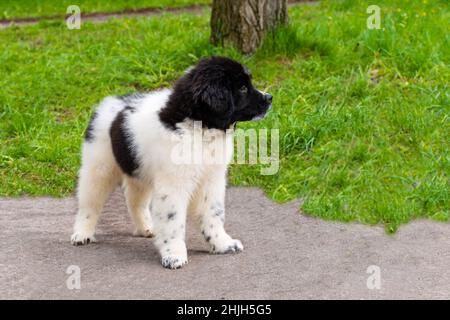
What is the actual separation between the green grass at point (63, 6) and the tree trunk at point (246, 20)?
3.69 meters

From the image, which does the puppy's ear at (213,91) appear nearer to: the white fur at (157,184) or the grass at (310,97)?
the white fur at (157,184)

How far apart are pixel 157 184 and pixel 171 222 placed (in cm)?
26

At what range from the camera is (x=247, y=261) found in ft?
18.6

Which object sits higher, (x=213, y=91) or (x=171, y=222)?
(x=213, y=91)

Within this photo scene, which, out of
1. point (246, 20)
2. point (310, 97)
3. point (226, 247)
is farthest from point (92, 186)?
point (246, 20)

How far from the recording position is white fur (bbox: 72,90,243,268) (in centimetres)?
555

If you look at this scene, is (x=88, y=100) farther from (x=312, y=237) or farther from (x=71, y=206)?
(x=312, y=237)

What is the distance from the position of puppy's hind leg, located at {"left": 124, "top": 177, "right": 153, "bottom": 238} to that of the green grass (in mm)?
7036

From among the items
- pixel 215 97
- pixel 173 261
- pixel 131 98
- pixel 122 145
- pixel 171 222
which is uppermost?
pixel 215 97

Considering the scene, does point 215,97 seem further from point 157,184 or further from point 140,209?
point 140,209

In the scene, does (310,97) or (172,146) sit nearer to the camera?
(172,146)

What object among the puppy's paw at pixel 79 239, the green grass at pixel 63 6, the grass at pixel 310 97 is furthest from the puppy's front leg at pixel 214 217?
the green grass at pixel 63 6

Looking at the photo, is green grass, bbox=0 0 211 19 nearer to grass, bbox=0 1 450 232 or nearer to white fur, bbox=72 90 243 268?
grass, bbox=0 1 450 232

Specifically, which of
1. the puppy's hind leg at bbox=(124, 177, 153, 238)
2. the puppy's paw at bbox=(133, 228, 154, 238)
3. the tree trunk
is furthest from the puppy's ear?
the tree trunk
